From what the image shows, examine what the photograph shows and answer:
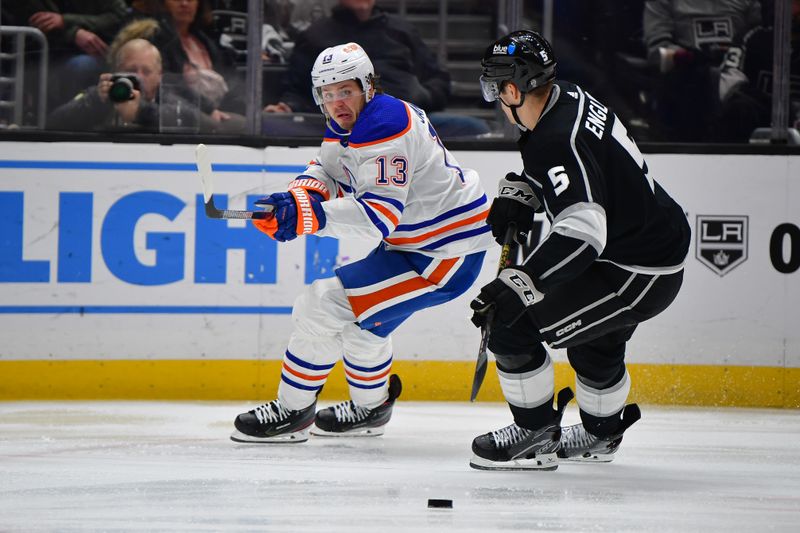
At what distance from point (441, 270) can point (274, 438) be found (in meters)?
0.74

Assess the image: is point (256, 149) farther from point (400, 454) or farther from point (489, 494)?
point (489, 494)

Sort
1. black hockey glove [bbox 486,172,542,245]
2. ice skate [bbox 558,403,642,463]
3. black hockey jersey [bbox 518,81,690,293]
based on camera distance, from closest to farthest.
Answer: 1. black hockey jersey [bbox 518,81,690,293]
2. black hockey glove [bbox 486,172,542,245]
3. ice skate [bbox 558,403,642,463]

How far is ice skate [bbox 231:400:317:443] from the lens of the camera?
3607mm

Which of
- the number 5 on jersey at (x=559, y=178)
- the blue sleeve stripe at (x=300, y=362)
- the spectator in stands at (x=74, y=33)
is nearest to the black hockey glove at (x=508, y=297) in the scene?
the number 5 on jersey at (x=559, y=178)

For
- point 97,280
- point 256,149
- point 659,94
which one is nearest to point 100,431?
point 97,280

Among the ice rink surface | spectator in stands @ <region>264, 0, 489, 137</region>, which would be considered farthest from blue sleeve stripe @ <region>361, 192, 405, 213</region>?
spectator in stands @ <region>264, 0, 489, 137</region>

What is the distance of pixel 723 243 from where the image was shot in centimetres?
457

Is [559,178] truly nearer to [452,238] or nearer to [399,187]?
[399,187]

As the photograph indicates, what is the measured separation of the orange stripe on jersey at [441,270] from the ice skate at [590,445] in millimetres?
637

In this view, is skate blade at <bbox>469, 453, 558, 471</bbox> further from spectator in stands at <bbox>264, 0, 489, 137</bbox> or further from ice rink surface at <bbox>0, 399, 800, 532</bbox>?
spectator in stands at <bbox>264, 0, 489, 137</bbox>

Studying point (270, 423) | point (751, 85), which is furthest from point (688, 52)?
point (270, 423)

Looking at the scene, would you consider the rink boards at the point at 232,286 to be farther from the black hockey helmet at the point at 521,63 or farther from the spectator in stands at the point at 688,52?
the black hockey helmet at the point at 521,63

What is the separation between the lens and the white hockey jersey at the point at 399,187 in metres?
3.36

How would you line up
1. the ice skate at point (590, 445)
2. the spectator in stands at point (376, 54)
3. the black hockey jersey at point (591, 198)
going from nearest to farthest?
the black hockey jersey at point (591, 198) < the ice skate at point (590, 445) < the spectator in stands at point (376, 54)
